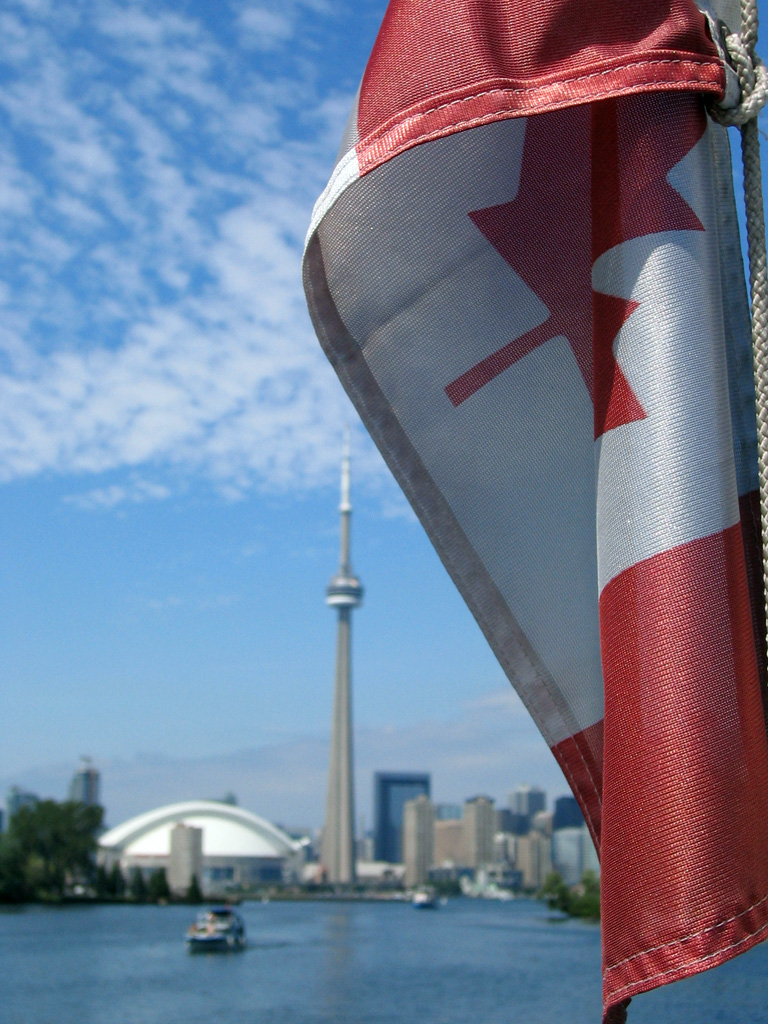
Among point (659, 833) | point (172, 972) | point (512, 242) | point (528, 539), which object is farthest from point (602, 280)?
point (172, 972)

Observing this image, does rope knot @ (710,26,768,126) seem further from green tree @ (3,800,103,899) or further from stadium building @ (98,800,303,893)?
stadium building @ (98,800,303,893)

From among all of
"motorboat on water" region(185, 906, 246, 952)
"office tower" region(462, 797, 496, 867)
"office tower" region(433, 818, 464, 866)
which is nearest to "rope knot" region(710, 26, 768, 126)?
"motorboat on water" region(185, 906, 246, 952)

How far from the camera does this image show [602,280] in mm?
1983

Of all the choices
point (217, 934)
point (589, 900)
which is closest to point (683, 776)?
point (217, 934)

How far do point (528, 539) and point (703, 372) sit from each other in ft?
1.65

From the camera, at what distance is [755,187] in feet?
6.14

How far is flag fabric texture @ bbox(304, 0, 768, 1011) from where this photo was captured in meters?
1.69

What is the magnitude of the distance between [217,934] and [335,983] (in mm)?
14128

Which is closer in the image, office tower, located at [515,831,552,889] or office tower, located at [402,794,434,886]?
Result: office tower, located at [515,831,552,889]

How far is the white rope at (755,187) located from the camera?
181cm

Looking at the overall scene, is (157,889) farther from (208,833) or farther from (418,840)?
(418,840)

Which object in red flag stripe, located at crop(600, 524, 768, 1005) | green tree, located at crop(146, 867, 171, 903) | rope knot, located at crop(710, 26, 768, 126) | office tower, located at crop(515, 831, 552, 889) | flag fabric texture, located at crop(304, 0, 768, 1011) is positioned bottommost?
office tower, located at crop(515, 831, 552, 889)

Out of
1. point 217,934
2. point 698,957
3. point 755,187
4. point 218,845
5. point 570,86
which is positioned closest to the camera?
point 698,957

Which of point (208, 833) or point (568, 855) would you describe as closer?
point (208, 833)
